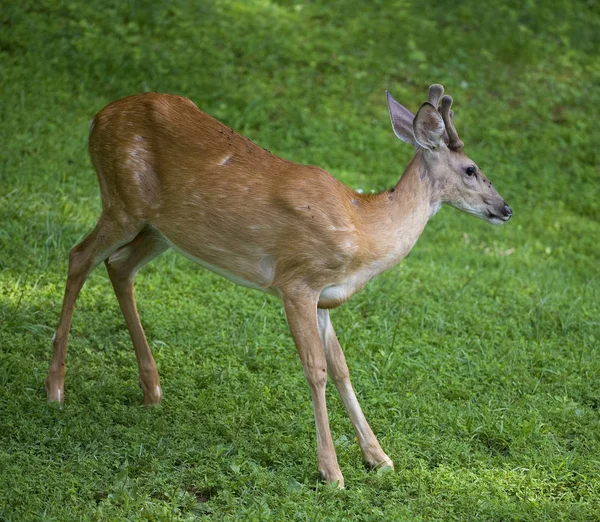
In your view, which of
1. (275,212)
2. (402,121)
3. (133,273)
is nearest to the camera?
(275,212)

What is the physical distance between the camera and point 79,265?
537cm

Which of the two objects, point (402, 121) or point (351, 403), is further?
point (402, 121)

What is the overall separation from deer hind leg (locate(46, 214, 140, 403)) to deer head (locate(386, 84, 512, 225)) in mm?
1604

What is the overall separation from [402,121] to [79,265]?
1968 millimetres

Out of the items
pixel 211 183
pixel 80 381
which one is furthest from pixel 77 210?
pixel 211 183

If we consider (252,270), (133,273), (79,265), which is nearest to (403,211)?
Answer: (252,270)

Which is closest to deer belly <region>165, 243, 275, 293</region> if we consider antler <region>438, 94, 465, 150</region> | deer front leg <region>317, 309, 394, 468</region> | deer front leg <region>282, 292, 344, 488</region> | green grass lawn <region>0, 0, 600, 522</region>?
deer front leg <region>282, 292, 344, 488</region>

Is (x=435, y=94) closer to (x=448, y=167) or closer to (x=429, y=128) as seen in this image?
(x=429, y=128)

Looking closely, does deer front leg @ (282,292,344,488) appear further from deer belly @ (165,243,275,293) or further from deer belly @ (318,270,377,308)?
deer belly @ (165,243,275,293)

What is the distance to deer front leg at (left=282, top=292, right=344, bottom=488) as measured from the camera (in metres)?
4.67

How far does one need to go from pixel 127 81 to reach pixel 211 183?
17.6 ft

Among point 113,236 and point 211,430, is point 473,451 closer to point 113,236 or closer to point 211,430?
point 211,430

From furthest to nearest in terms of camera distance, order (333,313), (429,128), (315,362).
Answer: (333,313)
(429,128)
(315,362)

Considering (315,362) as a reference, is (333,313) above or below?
below
